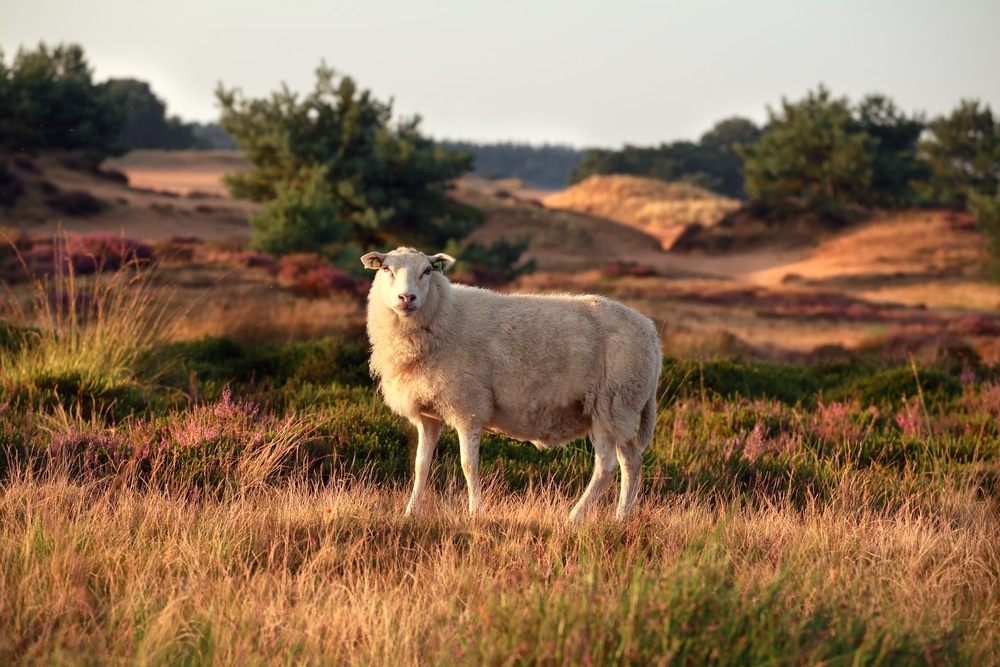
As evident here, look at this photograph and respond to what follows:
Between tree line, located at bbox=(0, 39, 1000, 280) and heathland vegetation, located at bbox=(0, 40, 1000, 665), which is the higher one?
tree line, located at bbox=(0, 39, 1000, 280)

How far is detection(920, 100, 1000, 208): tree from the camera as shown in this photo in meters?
57.7

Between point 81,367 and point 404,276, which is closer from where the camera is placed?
point 404,276

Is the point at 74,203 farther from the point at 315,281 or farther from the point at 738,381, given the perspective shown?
the point at 738,381

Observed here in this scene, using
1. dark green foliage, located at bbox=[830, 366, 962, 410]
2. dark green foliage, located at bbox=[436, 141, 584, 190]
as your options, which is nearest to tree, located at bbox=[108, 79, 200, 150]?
dark green foliage, located at bbox=[436, 141, 584, 190]

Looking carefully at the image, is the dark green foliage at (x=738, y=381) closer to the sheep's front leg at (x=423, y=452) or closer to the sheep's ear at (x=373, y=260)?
the sheep's front leg at (x=423, y=452)

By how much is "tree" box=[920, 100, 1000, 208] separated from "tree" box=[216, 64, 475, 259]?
37164 mm

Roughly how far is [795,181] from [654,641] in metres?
56.9

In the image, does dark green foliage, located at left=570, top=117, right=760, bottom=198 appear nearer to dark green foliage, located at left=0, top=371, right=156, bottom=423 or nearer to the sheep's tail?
dark green foliage, located at left=0, top=371, right=156, bottom=423

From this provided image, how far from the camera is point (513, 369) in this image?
627 centimetres

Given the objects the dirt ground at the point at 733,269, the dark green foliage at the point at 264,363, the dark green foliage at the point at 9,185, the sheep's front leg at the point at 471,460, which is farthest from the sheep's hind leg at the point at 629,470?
the dark green foliage at the point at 9,185

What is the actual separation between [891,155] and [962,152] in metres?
7.01

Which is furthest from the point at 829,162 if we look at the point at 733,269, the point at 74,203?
the point at 74,203

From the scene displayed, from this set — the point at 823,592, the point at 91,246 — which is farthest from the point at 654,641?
the point at 91,246

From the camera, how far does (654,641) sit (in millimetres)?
3488
